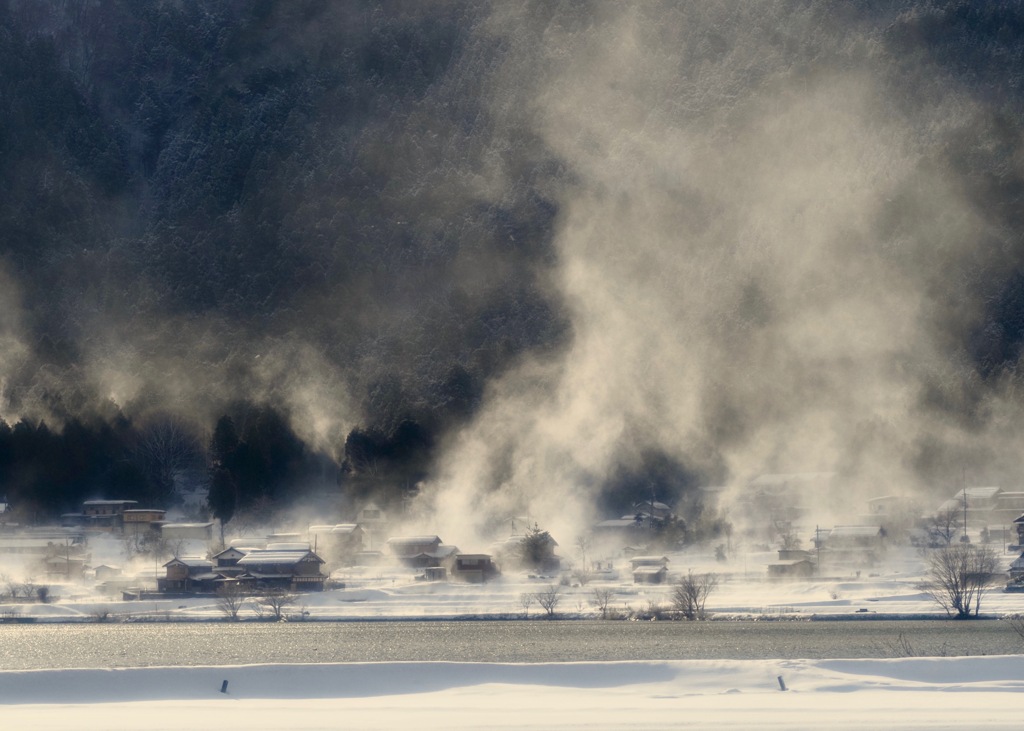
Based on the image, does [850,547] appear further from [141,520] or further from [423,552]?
[141,520]

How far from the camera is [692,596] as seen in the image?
59344mm

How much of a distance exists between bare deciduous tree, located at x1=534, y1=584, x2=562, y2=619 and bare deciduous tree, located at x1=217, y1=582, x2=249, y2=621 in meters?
12.2

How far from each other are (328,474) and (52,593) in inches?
1401

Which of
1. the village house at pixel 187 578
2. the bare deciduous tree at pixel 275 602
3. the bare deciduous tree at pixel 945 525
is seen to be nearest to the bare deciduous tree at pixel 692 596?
the bare deciduous tree at pixel 945 525

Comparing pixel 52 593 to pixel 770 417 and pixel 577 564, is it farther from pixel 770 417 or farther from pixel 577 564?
pixel 770 417

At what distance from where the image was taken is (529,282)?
19725 centimetres

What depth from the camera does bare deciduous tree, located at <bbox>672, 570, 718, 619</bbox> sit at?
58.8 m

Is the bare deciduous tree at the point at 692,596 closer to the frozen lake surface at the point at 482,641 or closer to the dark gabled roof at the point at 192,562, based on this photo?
the frozen lake surface at the point at 482,641

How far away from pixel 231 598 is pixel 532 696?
34.8m

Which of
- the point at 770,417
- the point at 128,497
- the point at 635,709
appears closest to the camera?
the point at 635,709

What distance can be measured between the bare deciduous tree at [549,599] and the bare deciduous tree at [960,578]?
14.3m

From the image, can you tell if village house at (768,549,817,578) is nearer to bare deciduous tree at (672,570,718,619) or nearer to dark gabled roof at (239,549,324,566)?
bare deciduous tree at (672,570,718,619)

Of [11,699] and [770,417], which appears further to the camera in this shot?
[770,417]

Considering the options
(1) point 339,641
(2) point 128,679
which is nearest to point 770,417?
(1) point 339,641
